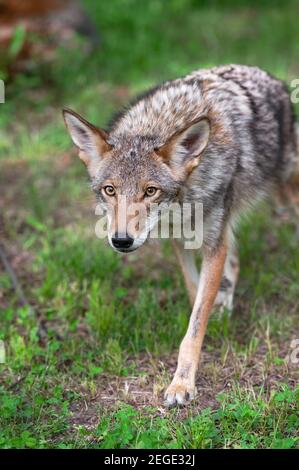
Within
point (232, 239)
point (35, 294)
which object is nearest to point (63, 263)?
point (35, 294)

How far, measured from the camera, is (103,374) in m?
4.89

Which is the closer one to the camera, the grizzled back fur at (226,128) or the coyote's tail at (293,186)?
the grizzled back fur at (226,128)

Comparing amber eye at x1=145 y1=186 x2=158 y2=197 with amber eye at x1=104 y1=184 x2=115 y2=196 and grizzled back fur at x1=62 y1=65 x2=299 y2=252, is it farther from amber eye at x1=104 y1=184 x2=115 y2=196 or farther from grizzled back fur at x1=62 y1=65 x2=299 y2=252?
amber eye at x1=104 y1=184 x2=115 y2=196

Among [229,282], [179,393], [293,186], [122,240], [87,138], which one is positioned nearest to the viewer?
[122,240]

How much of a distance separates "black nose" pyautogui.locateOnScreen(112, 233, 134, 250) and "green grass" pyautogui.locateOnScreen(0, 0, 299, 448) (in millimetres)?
1010

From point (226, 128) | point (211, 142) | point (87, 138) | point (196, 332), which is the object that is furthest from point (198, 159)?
point (196, 332)

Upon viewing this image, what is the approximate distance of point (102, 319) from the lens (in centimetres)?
533

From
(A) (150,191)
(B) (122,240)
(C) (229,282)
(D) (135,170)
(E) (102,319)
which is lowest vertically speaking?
(E) (102,319)

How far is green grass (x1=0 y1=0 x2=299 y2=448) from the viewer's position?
13.6 ft

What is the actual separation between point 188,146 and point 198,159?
0.11 m

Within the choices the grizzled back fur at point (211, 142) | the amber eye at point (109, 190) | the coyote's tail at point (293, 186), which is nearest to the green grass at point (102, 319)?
the coyote's tail at point (293, 186)

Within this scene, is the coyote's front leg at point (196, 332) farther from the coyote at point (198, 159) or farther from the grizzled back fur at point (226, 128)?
the grizzled back fur at point (226, 128)

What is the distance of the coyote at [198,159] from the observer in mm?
4414

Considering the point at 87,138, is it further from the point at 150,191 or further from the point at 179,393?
the point at 179,393
